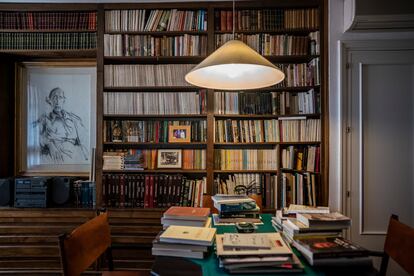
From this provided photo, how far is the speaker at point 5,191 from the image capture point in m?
2.56

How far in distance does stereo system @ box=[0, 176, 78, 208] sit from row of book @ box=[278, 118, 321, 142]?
1.96m

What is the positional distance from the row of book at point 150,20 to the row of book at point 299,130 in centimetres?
116

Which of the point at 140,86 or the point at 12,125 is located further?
the point at 12,125

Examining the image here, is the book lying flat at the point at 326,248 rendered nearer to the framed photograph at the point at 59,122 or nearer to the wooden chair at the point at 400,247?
the wooden chair at the point at 400,247

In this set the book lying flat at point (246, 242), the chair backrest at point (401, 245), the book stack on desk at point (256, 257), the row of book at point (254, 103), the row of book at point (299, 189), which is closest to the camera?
the book stack on desk at point (256, 257)

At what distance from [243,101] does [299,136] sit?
1.91ft

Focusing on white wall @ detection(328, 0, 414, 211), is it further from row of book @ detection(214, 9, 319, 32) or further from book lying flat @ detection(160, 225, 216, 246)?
book lying flat @ detection(160, 225, 216, 246)

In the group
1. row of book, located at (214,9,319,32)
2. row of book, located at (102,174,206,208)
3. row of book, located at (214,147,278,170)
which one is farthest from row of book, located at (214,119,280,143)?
row of book, located at (214,9,319,32)

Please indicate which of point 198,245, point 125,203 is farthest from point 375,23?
point 125,203

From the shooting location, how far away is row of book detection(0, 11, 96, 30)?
263 cm

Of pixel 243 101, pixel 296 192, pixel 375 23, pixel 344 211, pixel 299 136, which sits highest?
pixel 375 23

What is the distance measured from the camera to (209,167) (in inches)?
101

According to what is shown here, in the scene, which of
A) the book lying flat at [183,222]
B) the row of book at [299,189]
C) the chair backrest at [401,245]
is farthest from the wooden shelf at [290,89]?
the book lying flat at [183,222]

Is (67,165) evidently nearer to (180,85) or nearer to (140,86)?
(140,86)
